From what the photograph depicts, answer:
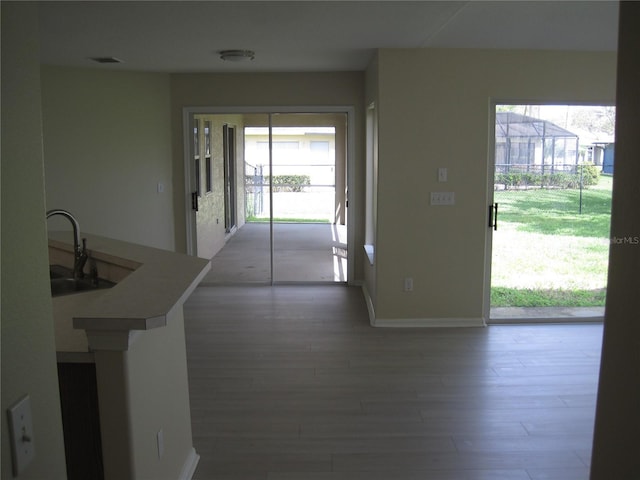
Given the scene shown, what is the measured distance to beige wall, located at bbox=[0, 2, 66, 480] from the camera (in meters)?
0.83

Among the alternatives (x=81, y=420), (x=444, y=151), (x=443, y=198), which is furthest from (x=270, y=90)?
(x=81, y=420)

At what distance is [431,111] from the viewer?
516 cm

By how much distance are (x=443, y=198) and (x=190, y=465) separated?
329 centimetres

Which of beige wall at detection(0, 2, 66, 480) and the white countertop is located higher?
beige wall at detection(0, 2, 66, 480)

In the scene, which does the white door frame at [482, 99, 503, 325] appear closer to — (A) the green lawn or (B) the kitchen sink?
(A) the green lawn

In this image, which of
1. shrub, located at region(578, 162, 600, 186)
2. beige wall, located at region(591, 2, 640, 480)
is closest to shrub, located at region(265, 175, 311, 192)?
shrub, located at region(578, 162, 600, 186)

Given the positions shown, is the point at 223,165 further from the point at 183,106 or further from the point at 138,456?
the point at 138,456

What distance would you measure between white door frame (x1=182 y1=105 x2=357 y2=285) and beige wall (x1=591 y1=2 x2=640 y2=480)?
5675 millimetres

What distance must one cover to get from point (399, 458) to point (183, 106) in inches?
195

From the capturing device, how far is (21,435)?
2.81 ft

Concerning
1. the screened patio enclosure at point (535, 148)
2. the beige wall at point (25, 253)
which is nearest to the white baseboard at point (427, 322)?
the screened patio enclosure at point (535, 148)

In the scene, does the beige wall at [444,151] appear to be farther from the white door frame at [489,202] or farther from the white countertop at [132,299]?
the white countertop at [132,299]

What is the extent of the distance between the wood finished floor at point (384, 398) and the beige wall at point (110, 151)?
156 centimetres

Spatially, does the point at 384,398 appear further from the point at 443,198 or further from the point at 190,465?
the point at 443,198
